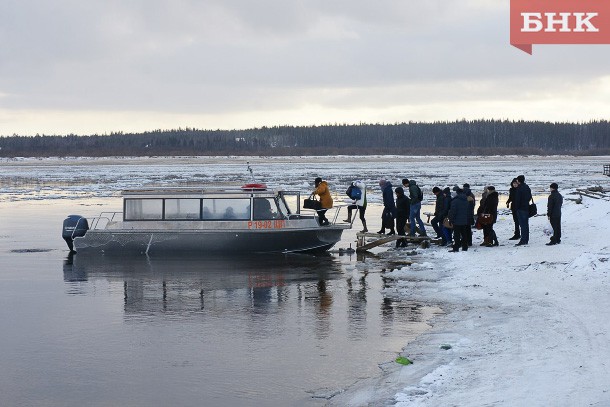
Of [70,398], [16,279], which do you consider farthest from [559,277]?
[16,279]

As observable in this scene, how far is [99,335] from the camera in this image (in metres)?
12.5

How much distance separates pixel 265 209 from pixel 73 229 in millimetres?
5255

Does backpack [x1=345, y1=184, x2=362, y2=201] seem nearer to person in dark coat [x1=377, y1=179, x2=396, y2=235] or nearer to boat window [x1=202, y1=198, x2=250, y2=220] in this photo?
person in dark coat [x1=377, y1=179, x2=396, y2=235]

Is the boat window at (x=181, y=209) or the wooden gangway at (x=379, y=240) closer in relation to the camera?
the wooden gangway at (x=379, y=240)

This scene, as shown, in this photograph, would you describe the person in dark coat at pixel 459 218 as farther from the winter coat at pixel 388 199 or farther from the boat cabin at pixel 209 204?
the boat cabin at pixel 209 204

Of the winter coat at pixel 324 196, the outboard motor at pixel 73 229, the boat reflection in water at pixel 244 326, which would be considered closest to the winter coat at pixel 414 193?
the winter coat at pixel 324 196

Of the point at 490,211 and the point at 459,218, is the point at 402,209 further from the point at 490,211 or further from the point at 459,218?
the point at 459,218

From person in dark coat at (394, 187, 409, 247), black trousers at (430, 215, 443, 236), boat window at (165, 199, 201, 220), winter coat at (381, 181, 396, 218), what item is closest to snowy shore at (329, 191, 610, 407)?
black trousers at (430, 215, 443, 236)

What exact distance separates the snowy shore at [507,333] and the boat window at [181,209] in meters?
6.34

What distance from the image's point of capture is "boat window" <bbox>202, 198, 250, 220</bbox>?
22.3 meters

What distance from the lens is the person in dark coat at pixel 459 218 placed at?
63.5 feet

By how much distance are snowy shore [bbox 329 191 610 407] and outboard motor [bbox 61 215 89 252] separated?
9.25 metres

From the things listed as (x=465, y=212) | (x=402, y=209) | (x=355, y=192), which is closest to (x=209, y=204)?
(x=355, y=192)

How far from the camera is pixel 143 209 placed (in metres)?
22.4
